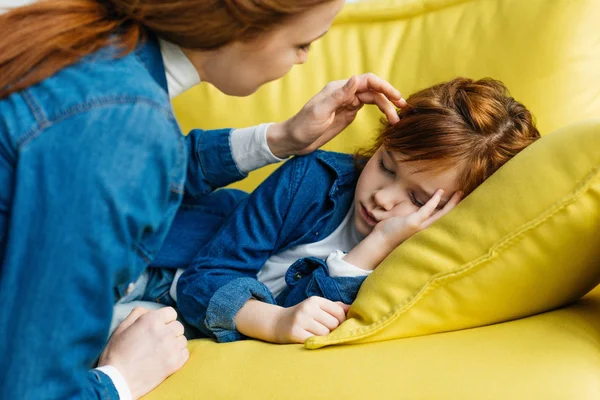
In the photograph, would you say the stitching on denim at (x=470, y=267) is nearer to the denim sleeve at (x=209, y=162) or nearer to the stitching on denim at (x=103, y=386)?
the stitching on denim at (x=103, y=386)

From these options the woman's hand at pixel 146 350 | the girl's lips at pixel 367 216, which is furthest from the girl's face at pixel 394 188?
the woman's hand at pixel 146 350

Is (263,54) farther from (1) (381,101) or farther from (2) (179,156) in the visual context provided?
(1) (381,101)

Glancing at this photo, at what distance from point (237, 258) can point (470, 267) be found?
0.37 metres

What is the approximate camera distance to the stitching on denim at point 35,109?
0.62 meters

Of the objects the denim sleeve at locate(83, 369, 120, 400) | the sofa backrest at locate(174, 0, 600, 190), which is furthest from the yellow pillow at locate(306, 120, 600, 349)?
the sofa backrest at locate(174, 0, 600, 190)

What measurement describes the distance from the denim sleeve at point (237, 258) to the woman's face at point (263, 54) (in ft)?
0.99

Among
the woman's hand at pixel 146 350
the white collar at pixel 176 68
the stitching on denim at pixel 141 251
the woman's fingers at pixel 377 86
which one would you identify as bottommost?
the woman's hand at pixel 146 350

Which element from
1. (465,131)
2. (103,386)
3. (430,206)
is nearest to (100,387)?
(103,386)

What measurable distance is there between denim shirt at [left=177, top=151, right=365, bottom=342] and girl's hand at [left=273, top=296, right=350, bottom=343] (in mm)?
56

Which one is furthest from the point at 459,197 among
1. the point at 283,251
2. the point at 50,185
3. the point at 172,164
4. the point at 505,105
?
the point at 50,185

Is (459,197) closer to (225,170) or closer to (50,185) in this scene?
(225,170)

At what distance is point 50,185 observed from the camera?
604mm

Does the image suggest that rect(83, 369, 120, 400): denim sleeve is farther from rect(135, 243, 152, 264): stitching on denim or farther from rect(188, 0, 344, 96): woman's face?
rect(188, 0, 344, 96): woman's face

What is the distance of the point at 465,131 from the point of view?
1009 millimetres
